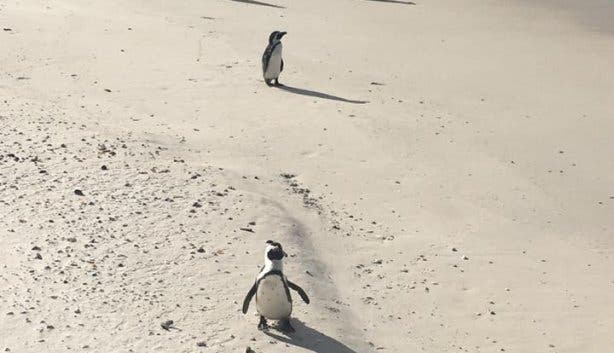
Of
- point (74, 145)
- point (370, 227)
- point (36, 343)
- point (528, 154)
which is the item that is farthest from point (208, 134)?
point (36, 343)

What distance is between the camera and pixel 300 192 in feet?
30.0

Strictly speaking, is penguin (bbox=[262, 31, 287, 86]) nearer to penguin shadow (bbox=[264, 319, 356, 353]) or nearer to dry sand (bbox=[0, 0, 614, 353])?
dry sand (bbox=[0, 0, 614, 353])

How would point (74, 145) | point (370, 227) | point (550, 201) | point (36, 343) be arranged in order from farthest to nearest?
point (550, 201) → point (74, 145) → point (370, 227) → point (36, 343)

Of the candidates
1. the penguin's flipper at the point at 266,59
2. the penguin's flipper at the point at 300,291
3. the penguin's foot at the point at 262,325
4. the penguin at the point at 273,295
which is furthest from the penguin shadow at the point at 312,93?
the penguin's foot at the point at 262,325

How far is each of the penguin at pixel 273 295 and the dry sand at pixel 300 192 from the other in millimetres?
120

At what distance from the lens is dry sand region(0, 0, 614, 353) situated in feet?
21.4

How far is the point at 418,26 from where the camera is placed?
19500 mm

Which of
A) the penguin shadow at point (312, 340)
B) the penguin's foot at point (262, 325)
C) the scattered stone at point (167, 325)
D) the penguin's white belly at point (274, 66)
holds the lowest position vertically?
the scattered stone at point (167, 325)

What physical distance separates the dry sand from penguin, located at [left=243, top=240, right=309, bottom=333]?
0.12 meters

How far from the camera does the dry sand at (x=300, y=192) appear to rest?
652 centimetres

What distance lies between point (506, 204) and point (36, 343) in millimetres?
5073

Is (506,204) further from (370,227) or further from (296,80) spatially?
(296,80)

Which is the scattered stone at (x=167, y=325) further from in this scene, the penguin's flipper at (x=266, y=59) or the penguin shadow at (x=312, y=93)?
the penguin's flipper at (x=266, y=59)

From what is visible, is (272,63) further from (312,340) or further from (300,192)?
(312,340)
